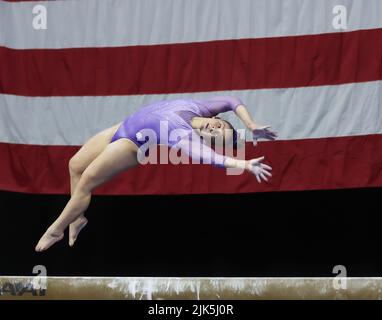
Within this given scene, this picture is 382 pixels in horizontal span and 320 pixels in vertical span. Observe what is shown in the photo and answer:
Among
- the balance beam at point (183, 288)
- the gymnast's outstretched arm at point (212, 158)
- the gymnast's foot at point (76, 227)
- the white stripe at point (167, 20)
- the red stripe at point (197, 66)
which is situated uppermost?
the white stripe at point (167, 20)

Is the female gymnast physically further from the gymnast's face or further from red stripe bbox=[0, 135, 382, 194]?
red stripe bbox=[0, 135, 382, 194]

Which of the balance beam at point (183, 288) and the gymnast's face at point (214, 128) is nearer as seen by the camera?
the gymnast's face at point (214, 128)

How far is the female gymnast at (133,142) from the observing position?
3539mm

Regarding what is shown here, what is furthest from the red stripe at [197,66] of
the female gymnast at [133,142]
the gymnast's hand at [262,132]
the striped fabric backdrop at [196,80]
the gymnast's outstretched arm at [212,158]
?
the gymnast's outstretched arm at [212,158]

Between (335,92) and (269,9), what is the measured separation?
0.51 meters

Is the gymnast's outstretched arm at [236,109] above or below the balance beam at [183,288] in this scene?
above

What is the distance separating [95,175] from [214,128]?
2.02ft

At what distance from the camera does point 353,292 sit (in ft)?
11.9

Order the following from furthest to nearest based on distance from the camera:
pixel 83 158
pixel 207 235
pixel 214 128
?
pixel 207 235
pixel 83 158
pixel 214 128

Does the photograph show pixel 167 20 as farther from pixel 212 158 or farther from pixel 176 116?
pixel 212 158

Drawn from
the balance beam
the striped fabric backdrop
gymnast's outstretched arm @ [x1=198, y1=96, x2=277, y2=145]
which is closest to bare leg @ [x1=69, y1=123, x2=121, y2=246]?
the striped fabric backdrop

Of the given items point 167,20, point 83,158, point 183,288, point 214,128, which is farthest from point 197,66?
point 183,288

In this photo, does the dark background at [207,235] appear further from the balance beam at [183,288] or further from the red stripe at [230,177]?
the balance beam at [183,288]

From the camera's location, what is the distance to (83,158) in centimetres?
380
